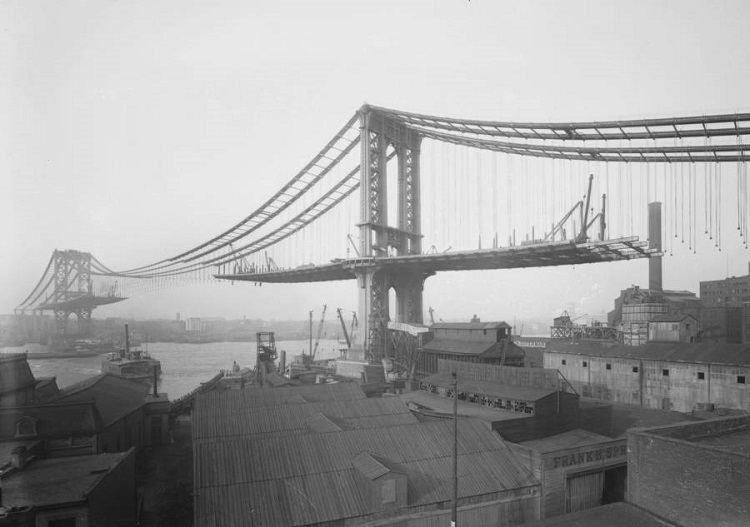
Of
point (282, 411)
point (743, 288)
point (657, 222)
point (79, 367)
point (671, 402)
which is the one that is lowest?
point (79, 367)

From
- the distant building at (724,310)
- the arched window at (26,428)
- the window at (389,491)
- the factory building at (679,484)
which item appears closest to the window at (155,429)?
the arched window at (26,428)

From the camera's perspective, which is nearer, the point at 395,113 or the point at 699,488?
the point at 699,488

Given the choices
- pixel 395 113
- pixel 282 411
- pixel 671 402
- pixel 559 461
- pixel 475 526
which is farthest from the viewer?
pixel 395 113

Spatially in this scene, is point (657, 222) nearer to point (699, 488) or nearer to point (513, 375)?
point (513, 375)

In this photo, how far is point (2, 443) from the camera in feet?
73.0

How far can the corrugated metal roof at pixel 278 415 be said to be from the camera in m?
23.8

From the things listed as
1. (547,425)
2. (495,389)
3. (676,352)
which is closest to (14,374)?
(495,389)

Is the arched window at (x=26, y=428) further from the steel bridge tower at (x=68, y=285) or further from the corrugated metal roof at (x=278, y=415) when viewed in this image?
the steel bridge tower at (x=68, y=285)

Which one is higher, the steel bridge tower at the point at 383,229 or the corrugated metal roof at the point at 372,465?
the steel bridge tower at the point at 383,229

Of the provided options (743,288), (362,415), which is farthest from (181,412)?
(743,288)

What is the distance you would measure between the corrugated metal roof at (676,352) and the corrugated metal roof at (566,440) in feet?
55.9

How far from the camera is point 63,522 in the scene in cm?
1517

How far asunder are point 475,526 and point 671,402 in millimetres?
28525

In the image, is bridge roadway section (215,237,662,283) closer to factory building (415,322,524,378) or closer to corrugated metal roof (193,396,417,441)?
factory building (415,322,524,378)
